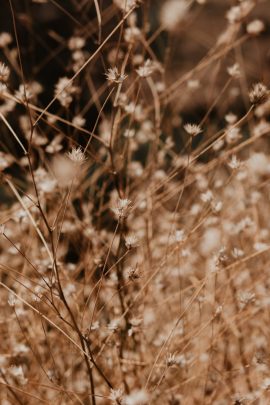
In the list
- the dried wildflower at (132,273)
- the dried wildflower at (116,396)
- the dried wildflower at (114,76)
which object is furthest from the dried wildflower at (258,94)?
the dried wildflower at (116,396)

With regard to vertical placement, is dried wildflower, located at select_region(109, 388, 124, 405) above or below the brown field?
below

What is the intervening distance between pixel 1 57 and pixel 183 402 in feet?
5.61

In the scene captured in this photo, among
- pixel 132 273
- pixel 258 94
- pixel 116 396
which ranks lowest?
pixel 116 396

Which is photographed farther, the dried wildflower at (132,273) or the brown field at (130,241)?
A: the brown field at (130,241)

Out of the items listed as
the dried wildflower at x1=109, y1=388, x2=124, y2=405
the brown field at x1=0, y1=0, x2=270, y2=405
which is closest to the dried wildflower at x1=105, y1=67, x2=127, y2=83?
the brown field at x1=0, y1=0, x2=270, y2=405

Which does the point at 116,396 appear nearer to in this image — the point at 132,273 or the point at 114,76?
the point at 132,273

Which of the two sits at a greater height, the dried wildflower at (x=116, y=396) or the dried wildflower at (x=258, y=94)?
the dried wildflower at (x=258, y=94)

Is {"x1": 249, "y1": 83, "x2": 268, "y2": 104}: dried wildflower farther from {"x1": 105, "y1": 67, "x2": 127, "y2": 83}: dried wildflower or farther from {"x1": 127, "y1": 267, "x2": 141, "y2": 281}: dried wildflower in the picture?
{"x1": 127, "y1": 267, "x2": 141, "y2": 281}: dried wildflower

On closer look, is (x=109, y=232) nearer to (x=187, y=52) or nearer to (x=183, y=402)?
(x=183, y=402)

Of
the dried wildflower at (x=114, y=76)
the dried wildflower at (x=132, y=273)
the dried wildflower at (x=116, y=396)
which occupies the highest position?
the dried wildflower at (x=114, y=76)

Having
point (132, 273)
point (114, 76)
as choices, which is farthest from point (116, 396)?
point (114, 76)

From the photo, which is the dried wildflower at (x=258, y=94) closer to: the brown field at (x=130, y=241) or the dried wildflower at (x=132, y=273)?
the brown field at (x=130, y=241)

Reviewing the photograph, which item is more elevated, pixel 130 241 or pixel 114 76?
pixel 114 76

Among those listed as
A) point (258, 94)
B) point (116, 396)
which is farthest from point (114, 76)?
point (116, 396)
